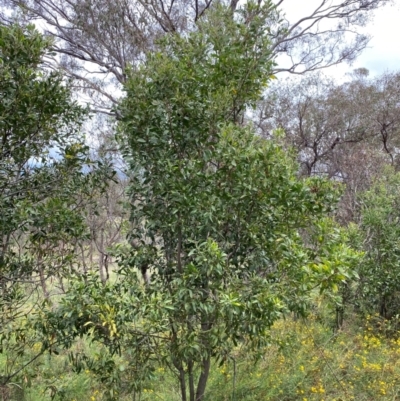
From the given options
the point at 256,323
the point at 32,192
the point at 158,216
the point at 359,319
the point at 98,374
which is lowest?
the point at 359,319

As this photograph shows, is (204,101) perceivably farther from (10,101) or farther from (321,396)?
(321,396)

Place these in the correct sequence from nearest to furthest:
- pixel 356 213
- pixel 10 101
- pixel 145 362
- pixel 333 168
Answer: pixel 10 101 < pixel 145 362 < pixel 356 213 < pixel 333 168

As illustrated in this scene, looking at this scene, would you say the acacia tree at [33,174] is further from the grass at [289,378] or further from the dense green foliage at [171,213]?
the grass at [289,378]

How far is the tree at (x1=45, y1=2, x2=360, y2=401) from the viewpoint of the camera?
6.79ft

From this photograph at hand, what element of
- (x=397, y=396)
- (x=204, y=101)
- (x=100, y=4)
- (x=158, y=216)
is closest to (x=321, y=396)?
(x=397, y=396)

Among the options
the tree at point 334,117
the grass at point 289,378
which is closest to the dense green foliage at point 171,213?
the grass at point 289,378

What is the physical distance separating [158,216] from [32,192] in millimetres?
819

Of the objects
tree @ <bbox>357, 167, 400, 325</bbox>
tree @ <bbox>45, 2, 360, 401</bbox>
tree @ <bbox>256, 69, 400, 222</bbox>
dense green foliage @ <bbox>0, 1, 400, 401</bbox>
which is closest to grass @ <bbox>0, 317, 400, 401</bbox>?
tree @ <bbox>357, 167, 400, 325</bbox>

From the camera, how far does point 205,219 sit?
2195 millimetres

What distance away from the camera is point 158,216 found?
8.06 ft

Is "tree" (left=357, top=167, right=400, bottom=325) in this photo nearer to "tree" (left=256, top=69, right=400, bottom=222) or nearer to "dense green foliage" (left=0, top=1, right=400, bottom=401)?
"dense green foliage" (left=0, top=1, right=400, bottom=401)

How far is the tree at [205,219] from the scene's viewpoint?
6.79 feet

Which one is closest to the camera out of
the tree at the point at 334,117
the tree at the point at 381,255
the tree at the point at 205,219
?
the tree at the point at 205,219

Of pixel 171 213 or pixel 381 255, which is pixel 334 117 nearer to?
pixel 381 255
